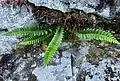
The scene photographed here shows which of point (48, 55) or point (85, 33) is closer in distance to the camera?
point (48, 55)

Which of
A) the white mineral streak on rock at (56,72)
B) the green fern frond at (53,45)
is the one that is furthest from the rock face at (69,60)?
the green fern frond at (53,45)

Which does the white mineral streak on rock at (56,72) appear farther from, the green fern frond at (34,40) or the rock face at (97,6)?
the rock face at (97,6)

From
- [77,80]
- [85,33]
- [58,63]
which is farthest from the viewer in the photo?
[85,33]

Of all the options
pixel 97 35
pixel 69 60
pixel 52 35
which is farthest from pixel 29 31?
pixel 97 35

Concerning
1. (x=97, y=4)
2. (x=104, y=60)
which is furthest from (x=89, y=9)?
(x=104, y=60)

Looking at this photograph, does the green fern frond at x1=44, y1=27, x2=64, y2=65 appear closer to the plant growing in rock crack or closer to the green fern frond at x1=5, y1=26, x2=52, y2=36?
the plant growing in rock crack

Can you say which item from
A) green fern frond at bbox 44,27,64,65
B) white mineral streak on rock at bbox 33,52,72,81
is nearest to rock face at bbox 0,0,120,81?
white mineral streak on rock at bbox 33,52,72,81

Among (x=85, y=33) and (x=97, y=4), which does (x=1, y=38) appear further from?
(x=97, y=4)
